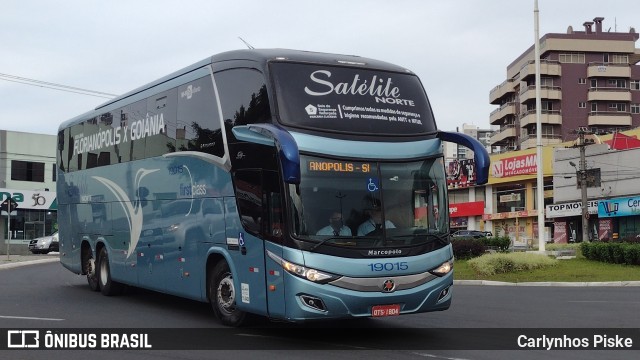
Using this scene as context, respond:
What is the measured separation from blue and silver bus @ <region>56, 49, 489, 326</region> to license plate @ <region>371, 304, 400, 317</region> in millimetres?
16

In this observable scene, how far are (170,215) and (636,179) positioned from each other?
4736 centimetres

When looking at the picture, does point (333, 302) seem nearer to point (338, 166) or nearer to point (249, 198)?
point (338, 166)

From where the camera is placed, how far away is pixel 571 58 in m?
85.1

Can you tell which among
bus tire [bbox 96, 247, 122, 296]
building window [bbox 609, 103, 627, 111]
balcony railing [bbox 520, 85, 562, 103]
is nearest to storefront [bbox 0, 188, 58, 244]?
bus tire [bbox 96, 247, 122, 296]

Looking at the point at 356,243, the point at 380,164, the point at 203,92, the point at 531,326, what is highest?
the point at 203,92

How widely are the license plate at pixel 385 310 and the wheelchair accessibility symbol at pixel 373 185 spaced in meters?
1.55

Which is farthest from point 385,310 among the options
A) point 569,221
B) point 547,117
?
point 547,117

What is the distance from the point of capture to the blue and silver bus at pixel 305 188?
10.0m

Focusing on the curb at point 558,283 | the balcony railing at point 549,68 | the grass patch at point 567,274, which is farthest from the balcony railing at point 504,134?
the curb at point 558,283

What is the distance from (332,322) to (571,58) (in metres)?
78.8

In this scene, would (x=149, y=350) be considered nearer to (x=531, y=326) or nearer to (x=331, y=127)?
(x=331, y=127)

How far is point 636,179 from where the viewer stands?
177 feet

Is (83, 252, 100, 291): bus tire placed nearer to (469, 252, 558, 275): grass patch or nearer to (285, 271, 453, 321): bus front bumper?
(285, 271, 453, 321): bus front bumper

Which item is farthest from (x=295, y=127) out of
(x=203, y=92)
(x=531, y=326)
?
(x=531, y=326)
